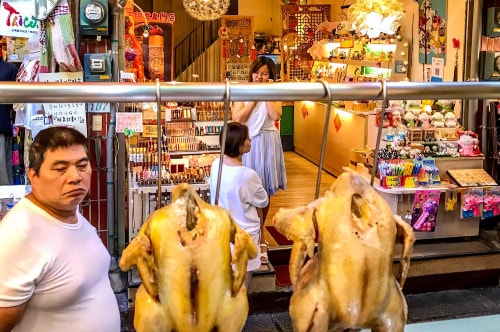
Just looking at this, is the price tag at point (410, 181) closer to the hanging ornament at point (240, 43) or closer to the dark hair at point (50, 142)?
the dark hair at point (50, 142)

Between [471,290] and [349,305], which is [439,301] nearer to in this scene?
[471,290]

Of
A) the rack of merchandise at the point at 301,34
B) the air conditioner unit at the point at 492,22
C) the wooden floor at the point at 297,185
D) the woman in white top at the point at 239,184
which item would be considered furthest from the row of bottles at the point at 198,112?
the rack of merchandise at the point at 301,34

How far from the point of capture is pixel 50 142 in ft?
6.55

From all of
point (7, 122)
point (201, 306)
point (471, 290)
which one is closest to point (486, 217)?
point (471, 290)

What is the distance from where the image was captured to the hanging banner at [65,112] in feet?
16.6

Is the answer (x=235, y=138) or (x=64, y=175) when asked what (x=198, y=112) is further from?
(x=64, y=175)

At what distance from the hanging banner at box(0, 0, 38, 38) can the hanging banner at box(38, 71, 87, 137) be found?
1.72 ft

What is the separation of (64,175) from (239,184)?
2.38 meters

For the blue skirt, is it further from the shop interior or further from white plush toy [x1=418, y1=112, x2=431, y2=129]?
white plush toy [x1=418, y1=112, x2=431, y2=129]

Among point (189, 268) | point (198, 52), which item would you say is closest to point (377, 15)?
point (189, 268)

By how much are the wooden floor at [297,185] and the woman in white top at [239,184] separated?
1.80 m

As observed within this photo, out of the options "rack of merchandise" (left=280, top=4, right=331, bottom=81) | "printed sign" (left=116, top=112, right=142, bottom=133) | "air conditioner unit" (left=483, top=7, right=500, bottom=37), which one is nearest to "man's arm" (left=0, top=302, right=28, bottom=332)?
"printed sign" (left=116, top=112, right=142, bottom=133)

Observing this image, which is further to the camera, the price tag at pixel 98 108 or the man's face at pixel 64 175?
the price tag at pixel 98 108

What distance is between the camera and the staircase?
1455 centimetres
